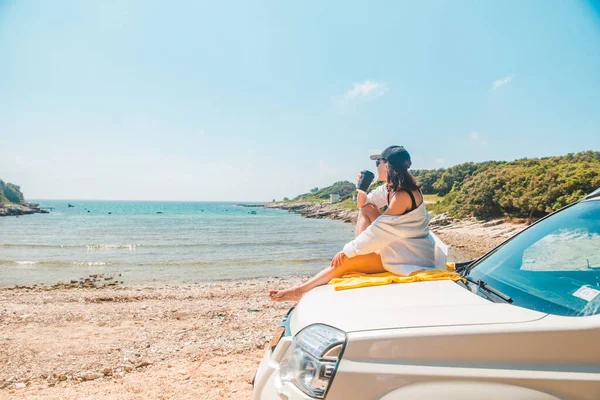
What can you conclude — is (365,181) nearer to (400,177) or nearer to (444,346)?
(400,177)

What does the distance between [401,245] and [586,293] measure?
5.38 feet

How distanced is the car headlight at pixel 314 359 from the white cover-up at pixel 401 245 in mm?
1510

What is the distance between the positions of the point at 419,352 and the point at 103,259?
21.6 meters

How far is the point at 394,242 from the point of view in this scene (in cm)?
348

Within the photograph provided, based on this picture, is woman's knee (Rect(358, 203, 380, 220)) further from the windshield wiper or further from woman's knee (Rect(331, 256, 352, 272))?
the windshield wiper

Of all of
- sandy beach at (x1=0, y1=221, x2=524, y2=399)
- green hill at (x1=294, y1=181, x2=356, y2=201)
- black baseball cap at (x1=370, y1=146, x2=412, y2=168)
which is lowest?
sandy beach at (x1=0, y1=221, x2=524, y2=399)

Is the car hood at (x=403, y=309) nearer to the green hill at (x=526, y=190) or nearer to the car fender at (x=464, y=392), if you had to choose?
the car fender at (x=464, y=392)

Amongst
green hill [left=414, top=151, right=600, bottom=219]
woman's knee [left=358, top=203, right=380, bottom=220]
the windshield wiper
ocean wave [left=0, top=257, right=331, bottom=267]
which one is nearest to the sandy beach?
woman's knee [left=358, top=203, right=380, bottom=220]

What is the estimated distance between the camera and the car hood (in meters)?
1.74

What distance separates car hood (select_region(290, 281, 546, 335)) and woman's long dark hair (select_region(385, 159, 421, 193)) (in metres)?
1.48

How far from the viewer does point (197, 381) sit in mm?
4324

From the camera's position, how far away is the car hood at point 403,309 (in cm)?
174

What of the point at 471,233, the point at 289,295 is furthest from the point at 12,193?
the point at 289,295

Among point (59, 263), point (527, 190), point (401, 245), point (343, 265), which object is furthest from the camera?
point (527, 190)
